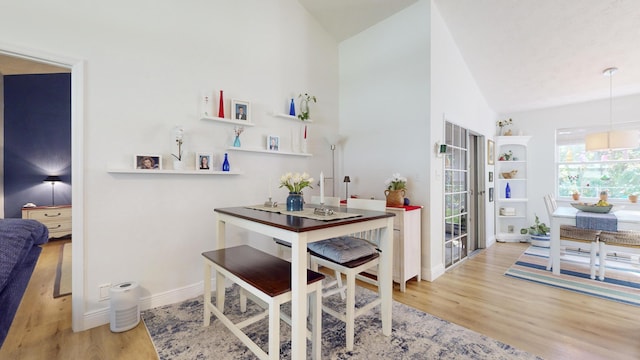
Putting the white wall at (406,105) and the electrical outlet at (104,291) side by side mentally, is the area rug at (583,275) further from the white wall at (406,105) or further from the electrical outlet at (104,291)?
the electrical outlet at (104,291)

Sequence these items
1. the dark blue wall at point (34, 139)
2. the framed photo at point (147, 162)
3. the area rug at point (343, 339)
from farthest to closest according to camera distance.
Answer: the dark blue wall at point (34, 139), the framed photo at point (147, 162), the area rug at point (343, 339)

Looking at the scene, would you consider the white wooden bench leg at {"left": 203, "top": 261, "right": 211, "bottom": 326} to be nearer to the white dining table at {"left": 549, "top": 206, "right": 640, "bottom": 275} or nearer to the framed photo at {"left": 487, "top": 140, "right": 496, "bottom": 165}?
the white dining table at {"left": 549, "top": 206, "right": 640, "bottom": 275}

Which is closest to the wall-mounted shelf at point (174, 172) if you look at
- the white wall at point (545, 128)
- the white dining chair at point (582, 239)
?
the white dining chair at point (582, 239)

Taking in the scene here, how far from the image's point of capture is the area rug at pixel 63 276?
2.62m

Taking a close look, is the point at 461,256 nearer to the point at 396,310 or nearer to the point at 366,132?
the point at 396,310

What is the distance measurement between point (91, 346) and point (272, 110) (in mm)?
2560

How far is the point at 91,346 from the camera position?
1.82m

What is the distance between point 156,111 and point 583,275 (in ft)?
16.3

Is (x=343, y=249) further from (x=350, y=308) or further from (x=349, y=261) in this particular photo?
(x=350, y=308)

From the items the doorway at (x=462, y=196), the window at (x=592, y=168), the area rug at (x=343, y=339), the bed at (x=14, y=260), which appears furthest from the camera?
the window at (x=592, y=168)

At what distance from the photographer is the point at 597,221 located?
2.91 metres

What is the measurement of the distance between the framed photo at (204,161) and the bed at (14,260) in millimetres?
1239

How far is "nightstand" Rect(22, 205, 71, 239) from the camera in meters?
4.48

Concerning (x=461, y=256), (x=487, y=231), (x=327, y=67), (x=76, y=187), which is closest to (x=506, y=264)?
(x=461, y=256)
